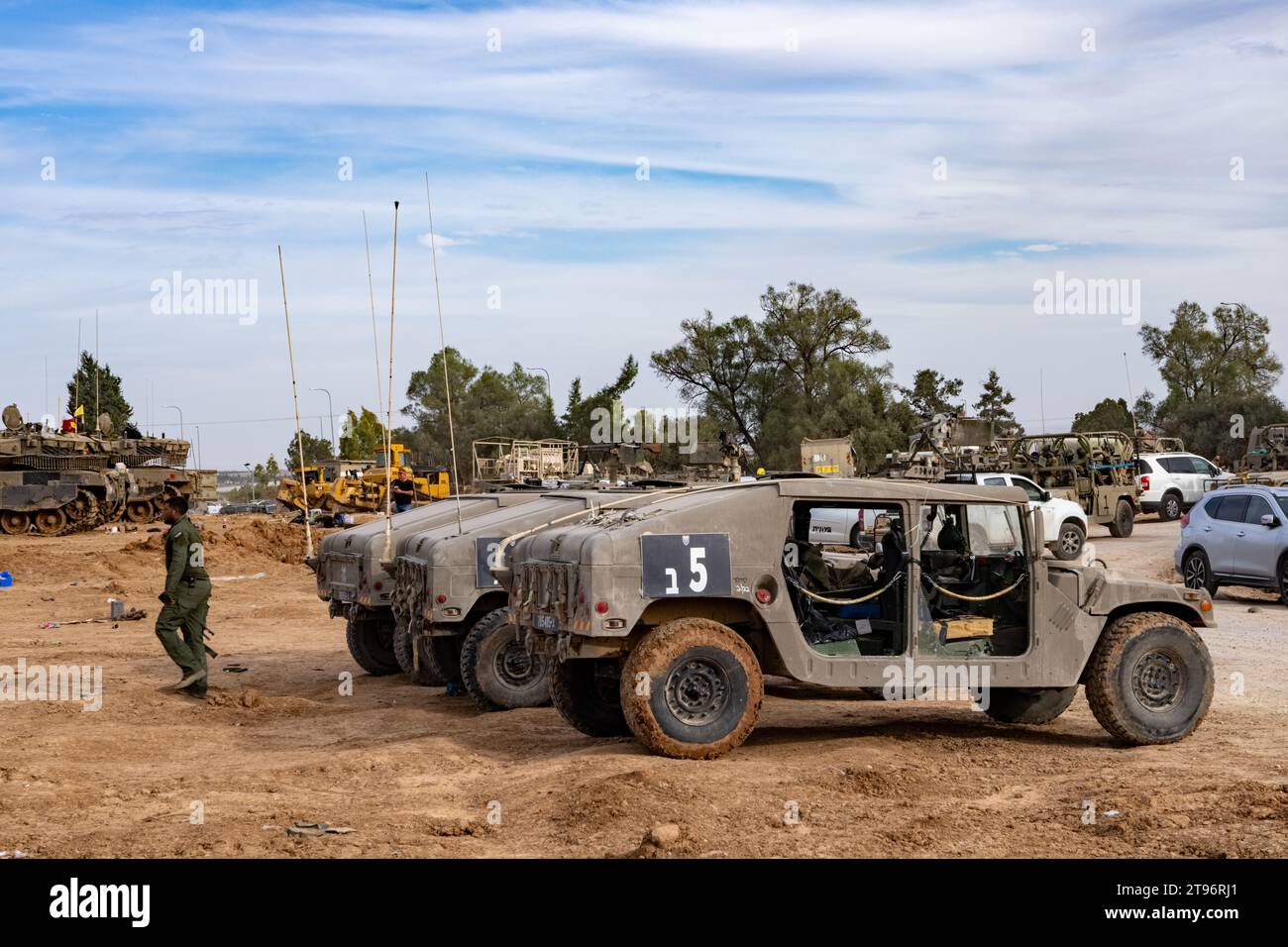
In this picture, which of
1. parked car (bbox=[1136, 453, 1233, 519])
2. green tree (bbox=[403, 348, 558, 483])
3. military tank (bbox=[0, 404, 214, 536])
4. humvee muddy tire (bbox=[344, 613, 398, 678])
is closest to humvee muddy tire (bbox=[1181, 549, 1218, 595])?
humvee muddy tire (bbox=[344, 613, 398, 678])

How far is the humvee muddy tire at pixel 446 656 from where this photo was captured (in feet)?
41.9

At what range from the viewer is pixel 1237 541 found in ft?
63.4

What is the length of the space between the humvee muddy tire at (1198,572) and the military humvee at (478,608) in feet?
35.0

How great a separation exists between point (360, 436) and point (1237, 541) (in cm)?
Answer: 6510

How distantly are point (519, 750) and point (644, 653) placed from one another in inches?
65.3


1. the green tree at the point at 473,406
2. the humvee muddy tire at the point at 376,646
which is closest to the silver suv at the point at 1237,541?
the humvee muddy tire at the point at 376,646

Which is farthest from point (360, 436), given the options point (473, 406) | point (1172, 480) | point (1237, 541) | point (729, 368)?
point (1237, 541)

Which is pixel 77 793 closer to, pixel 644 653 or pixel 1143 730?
pixel 644 653

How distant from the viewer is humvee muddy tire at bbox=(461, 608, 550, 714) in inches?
460

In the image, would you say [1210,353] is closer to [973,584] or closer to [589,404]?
[589,404]

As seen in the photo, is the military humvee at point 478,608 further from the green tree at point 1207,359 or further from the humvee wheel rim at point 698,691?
the green tree at point 1207,359

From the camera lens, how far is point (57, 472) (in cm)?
3762
